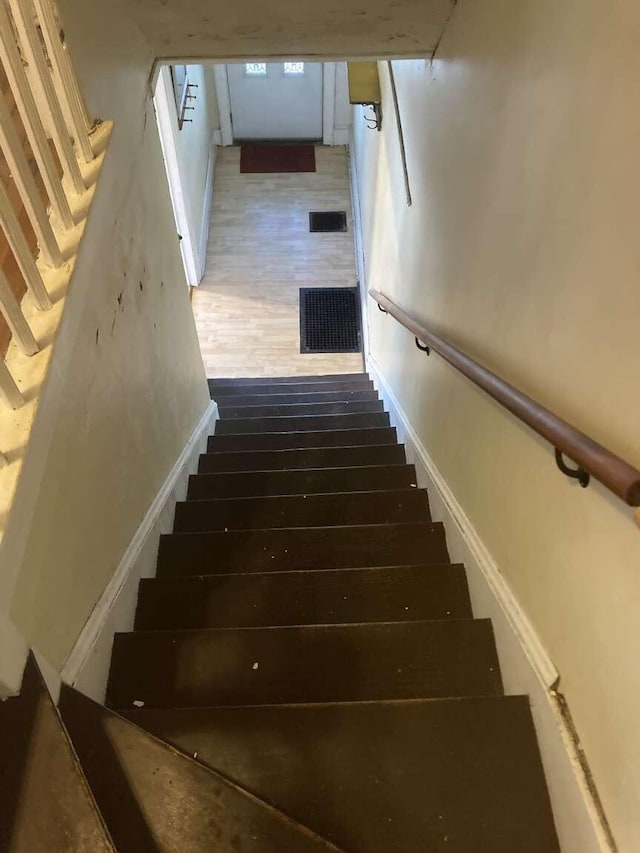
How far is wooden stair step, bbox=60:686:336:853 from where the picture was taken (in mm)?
1048

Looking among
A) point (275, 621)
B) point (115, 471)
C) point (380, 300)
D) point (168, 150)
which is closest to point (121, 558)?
point (115, 471)

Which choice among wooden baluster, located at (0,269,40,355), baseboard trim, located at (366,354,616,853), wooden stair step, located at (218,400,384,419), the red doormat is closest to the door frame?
the red doormat

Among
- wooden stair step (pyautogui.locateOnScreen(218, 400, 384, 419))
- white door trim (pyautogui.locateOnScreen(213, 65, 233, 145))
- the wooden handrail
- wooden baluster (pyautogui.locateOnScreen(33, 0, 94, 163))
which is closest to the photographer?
the wooden handrail

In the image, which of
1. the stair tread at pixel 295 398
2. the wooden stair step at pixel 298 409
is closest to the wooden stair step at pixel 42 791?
the wooden stair step at pixel 298 409

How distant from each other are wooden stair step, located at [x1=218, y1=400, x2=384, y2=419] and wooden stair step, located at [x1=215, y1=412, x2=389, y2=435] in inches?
7.0

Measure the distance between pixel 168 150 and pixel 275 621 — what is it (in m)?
4.43

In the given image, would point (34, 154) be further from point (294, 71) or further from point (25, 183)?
point (294, 71)

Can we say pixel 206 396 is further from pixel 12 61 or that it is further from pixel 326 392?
pixel 12 61

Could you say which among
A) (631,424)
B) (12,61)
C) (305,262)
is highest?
(12,61)

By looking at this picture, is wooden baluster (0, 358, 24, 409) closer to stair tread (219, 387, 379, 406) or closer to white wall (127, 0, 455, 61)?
white wall (127, 0, 455, 61)

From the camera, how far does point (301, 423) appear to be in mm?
3637

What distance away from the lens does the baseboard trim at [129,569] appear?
150cm

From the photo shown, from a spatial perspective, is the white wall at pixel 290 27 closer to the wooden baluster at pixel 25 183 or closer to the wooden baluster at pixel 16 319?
the wooden baluster at pixel 25 183

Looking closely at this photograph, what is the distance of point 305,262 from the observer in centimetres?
644
